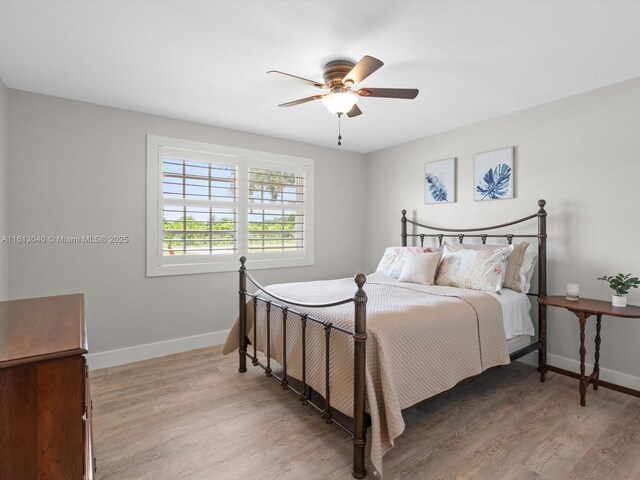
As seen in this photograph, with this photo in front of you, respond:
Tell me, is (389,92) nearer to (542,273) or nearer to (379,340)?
(379,340)

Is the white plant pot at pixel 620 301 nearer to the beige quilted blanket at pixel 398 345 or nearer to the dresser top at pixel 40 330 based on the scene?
the beige quilted blanket at pixel 398 345

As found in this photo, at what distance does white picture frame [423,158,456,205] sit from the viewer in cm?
390

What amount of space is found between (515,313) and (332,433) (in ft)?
5.84

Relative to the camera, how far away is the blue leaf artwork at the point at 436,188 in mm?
3986

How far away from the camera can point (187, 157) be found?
3.62m

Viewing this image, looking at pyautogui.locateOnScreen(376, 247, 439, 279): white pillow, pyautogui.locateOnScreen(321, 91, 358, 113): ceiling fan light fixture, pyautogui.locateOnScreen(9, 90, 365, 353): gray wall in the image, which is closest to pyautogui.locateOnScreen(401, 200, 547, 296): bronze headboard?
pyautogui.locateOnScreen(376, 247, 439, 279): white pillow

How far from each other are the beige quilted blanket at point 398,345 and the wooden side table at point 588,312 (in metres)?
0.53

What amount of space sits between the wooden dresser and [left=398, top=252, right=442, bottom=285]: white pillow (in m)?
2.72

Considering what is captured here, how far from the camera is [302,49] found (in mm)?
2189

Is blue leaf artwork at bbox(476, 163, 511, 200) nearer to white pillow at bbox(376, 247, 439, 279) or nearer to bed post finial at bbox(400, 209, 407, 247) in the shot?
white pillow at bbox(376, 247, 439, 279)

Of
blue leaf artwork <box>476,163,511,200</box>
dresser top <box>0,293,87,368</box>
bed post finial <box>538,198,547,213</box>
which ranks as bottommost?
dresser top <box>0,293,87,368</box>

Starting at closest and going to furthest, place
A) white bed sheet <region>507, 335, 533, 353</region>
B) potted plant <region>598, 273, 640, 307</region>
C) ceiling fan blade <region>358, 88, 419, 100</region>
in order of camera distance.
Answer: ceiling fan blade <region>358, 88, 419, 100</region>, potted plant <region>598, 273, 640, 307</region>, white bed sheet <region>507, 335, 533, 353</region>

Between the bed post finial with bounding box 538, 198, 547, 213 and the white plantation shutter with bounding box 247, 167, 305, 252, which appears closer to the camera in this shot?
the bed post finial with bounding box 538, 198, 547, 213

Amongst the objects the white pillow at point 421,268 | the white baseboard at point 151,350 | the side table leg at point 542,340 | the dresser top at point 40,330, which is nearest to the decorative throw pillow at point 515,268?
the side table leg at point 542,340
